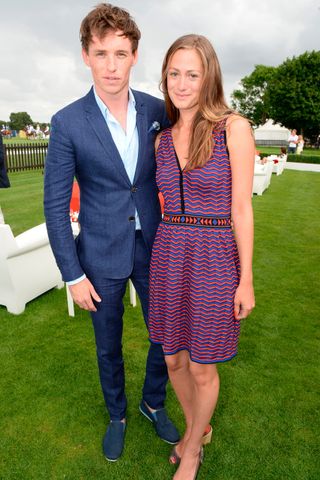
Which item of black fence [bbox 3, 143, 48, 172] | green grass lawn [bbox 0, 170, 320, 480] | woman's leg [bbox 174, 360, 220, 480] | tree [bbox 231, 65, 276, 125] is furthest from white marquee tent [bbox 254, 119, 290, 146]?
woman's leg [bbox 174, 360, 220, 480]

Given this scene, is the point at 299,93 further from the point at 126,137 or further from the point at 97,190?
the point at 97,190

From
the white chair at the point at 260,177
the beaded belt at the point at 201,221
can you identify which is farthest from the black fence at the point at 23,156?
the beaded belt at the point at 201,221

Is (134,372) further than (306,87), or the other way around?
(306,87)

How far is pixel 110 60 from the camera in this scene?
6.07 feet

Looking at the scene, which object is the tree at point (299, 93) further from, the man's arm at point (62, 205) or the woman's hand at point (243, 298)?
the man's arm at point (62, 205)

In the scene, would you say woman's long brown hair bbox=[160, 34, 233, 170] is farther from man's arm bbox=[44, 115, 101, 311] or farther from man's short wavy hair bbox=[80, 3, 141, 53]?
man's arm bbox=[44, 115, 101, 311]

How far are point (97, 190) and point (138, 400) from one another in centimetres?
180

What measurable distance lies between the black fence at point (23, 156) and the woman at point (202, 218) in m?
16.7

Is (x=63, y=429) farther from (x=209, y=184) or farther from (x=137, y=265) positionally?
Answer: (x=209, y=184)

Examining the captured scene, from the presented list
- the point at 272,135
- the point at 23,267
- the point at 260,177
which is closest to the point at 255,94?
the point at 272,135

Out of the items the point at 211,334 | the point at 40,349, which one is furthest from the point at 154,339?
the point at 40,349

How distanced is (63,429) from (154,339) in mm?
1091

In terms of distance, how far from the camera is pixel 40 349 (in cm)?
362

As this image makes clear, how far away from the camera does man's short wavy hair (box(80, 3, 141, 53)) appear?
1806 millimetres
